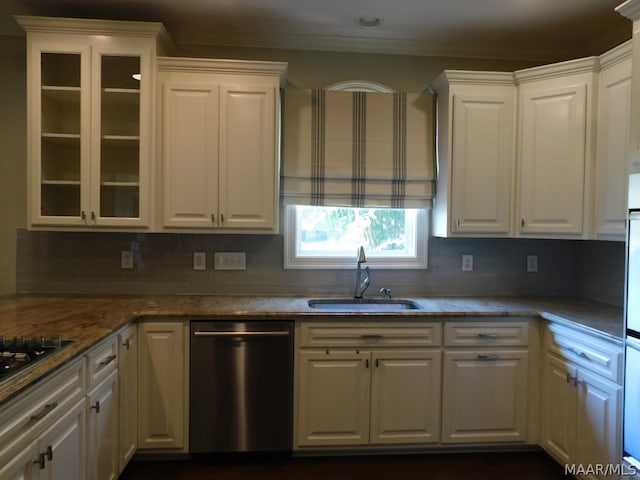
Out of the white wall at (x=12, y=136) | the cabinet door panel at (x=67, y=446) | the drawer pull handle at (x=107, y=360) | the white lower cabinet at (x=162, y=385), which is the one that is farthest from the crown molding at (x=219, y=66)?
the cabinet door panel at (x=67, y=446)

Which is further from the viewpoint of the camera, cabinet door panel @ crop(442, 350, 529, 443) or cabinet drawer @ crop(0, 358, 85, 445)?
cabinet door panel @ crop(442, 350, 529, 443)

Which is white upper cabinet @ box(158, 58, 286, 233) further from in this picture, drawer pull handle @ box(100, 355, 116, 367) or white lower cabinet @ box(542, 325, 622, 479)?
white lower cabinet @ box(542, 325, 622, 479)

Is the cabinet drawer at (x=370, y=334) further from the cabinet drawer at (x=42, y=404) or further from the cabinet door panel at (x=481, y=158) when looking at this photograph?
the cabinet drawer at (x=42, y=404)

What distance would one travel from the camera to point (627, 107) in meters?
2.43

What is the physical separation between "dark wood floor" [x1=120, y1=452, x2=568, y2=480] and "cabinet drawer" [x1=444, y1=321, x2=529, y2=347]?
0.69 m

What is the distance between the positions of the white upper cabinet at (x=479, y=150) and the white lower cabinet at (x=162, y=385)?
5.94 feet

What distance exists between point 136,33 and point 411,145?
73.5 inches

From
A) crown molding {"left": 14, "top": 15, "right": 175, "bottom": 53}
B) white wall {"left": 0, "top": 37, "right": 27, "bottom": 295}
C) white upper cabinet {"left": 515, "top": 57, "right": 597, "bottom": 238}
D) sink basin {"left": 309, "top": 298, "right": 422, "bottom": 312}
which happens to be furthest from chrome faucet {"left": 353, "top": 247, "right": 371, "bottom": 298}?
white wall {"left": 0, "top": 37, "right": 27, "bottom": 295}

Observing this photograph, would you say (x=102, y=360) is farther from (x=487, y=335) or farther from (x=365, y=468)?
(x=487, y=335)

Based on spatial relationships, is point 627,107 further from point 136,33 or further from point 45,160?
point 45,160

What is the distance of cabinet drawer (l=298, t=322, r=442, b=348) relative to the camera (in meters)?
2.63

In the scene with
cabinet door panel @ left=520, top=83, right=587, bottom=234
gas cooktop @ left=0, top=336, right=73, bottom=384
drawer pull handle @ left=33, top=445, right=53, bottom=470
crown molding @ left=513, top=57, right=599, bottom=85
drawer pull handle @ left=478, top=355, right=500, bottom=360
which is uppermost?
crown molding @ left=513, top=57, right=599, bottom=85

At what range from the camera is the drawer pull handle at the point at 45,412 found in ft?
4.92

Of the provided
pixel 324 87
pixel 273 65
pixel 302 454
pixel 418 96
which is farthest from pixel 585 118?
pixel 302 454
